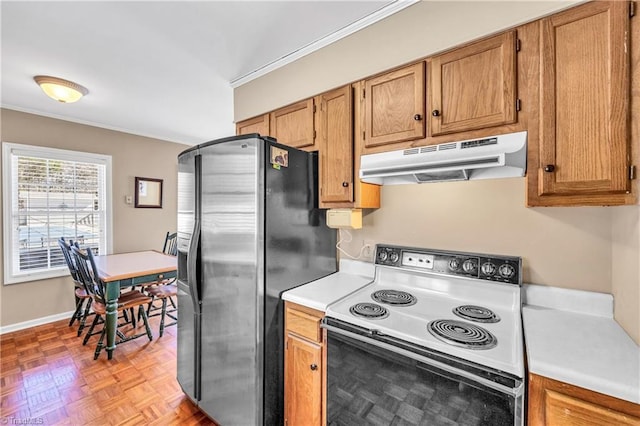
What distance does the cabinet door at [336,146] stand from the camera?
1.70 meters

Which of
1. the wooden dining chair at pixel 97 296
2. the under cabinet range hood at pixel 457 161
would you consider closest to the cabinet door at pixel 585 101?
the under cabinet range hood at pixel 457 161

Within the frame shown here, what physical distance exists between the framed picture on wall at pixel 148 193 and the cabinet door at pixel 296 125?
3.01 meters

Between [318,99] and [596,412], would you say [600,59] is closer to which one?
[596,412]

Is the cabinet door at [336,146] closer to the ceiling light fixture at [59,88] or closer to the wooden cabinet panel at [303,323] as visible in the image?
the wooden cabinet panel at [303,323]

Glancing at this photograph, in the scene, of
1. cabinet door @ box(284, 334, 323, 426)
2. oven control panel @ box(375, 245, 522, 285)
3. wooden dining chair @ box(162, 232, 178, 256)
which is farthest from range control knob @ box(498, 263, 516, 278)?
wooden dining chair @ box(162, 232, 178, 256)

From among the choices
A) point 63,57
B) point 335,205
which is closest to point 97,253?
point 63,57

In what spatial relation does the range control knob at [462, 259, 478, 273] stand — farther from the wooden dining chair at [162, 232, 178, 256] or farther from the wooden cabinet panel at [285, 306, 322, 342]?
the wooden dining chair at [162, 232, 178, 256]

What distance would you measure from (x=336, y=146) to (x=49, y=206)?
3795 millimetres

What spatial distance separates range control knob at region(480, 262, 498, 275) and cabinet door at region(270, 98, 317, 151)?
4.10 ft

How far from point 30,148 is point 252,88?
292 centimetres

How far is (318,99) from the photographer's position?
1848mm

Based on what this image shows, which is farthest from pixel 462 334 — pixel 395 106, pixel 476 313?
pixel 395 106

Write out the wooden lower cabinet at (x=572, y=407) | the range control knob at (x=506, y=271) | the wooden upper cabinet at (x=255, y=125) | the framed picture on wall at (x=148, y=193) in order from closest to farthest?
1. the wooden lower cabinet at (x=572, y=407)
2. the range control knob at (x=506, y=271)
3. the wooden upper cabinet at (x=255, y=125)
4. the framed picture on wall at (x=148, y=193)

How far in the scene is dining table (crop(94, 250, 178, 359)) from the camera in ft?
8.23
